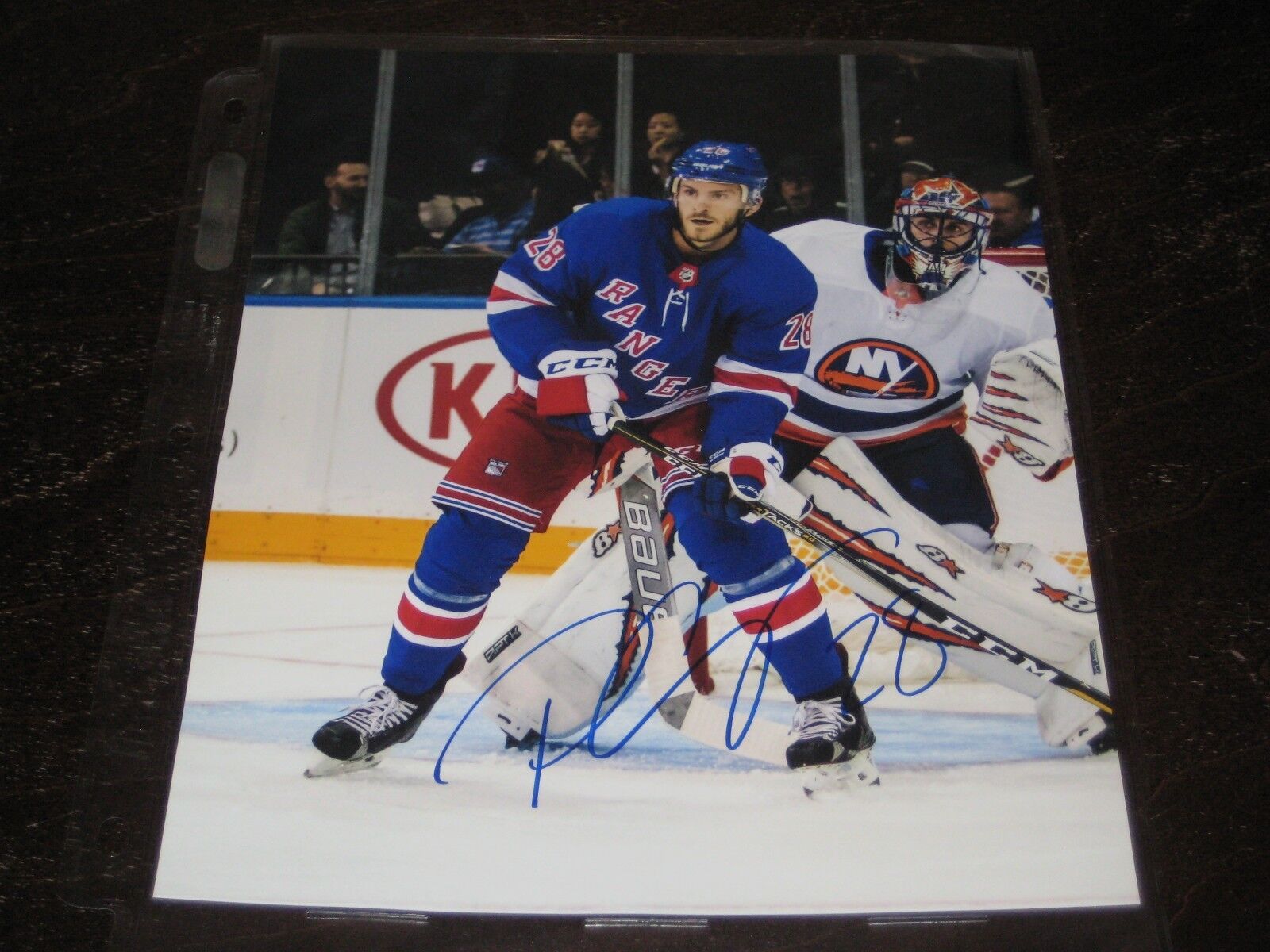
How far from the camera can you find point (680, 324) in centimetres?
110

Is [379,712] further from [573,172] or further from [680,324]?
[573,172]

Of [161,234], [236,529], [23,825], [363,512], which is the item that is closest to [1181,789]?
[363,512]

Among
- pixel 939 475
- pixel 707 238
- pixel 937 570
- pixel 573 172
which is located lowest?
pixel 937 570

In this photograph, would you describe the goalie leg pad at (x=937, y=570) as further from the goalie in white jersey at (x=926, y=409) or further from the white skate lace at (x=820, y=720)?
the white skate lace at (x=820, y=720)

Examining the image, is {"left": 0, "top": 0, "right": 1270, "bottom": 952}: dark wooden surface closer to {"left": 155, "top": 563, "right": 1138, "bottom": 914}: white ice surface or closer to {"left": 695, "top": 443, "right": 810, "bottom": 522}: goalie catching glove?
{"left": 155, "top": 563, "right": 1138, "bottom": 914}: white ice surface

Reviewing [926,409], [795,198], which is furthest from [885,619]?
[795,198]

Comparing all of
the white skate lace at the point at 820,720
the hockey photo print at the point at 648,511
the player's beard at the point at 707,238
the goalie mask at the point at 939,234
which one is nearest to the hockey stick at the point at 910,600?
the hockey photo print at the point at 648,511

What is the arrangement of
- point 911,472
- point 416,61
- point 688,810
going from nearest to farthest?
point 688,810 → point 911,472 → point 416,61

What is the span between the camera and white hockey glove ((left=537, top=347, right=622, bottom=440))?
3.56 ft

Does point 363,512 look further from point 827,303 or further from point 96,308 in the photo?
point 827,303

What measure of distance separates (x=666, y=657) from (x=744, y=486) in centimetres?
20

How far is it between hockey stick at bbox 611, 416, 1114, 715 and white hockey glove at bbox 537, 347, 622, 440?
2 cm

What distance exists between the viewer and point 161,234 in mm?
1202

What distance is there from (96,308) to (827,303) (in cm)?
84
